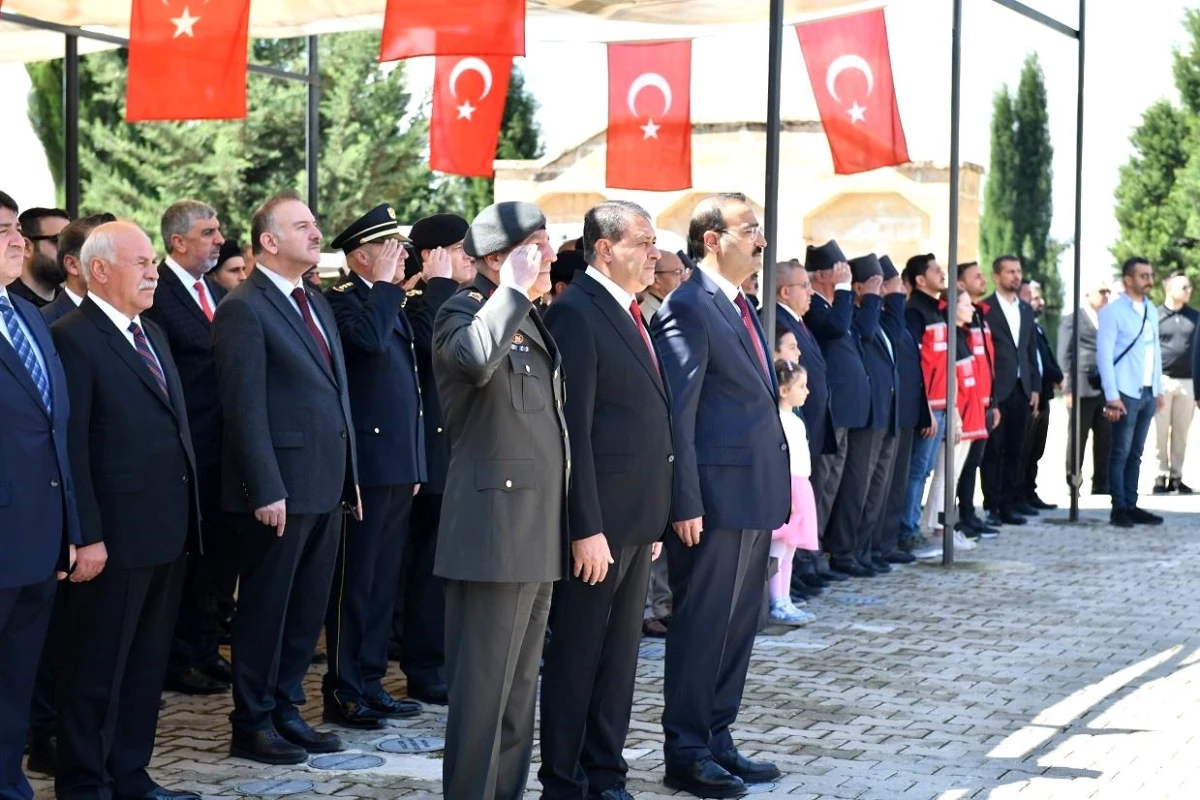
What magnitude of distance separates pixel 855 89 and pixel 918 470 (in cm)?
265

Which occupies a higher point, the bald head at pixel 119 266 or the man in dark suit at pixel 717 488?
the bald head at pixel 119 266


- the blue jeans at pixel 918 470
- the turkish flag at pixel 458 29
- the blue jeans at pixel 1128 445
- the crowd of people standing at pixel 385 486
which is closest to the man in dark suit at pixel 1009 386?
the blue jeans at pixel 1128 445

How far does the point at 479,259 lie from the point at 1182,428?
12454 millimetres

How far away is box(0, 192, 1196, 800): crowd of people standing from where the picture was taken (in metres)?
4.78

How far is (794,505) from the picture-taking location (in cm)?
891

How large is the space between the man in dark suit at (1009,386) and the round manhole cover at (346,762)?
25.7ft

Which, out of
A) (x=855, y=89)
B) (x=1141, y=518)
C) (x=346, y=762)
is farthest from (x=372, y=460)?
(x=1141, y=518)

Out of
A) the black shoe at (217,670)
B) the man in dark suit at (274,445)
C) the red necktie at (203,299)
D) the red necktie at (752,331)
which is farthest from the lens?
the black shoe at (217,670)

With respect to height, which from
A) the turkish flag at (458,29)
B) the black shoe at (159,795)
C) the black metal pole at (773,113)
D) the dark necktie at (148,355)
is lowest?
the black shoe at (159,795)

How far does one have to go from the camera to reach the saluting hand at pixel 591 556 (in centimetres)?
493

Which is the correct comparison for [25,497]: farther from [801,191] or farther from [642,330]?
[801,191]

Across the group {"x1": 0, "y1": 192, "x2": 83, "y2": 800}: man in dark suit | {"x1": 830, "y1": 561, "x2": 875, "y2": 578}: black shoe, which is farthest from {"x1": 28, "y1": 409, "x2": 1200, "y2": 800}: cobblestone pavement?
{"x1": 0, "y1": 192, "x2": 83, "y2": 800}: man in dark suit

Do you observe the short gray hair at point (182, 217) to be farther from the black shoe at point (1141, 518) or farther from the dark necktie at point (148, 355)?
the black shoe at point (1141, 518)

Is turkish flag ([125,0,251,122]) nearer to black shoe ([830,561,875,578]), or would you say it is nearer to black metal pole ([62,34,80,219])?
black metal pole ([62,34,80,219])
